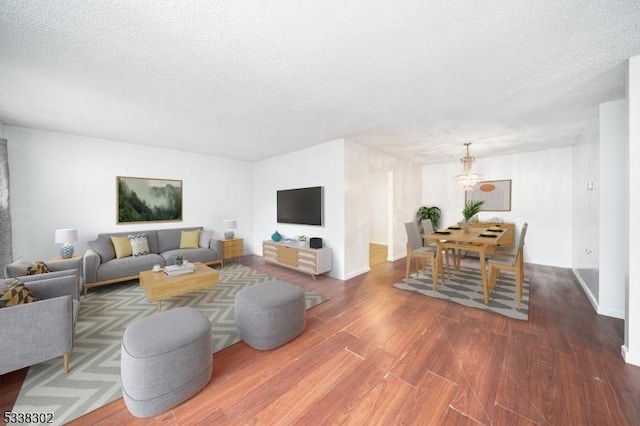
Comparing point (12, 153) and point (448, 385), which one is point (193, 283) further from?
point (12, 153)

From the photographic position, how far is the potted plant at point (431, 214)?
20.0 feet

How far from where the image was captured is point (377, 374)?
1795 mm

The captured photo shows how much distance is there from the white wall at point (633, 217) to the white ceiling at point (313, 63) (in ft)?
0.93

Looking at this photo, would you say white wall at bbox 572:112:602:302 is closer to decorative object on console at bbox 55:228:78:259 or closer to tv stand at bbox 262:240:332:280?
tv stand at bbox 262:240:332:280

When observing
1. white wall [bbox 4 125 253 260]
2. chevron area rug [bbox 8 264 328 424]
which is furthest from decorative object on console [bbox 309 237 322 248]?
white wall [bbox 4 125 253 260]

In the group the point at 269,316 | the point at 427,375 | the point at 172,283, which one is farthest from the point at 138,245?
the point at 427,375

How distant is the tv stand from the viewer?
4062 millimetres

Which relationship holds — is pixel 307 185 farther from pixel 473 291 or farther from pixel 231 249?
pixel 473 291

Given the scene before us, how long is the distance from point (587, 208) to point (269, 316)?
4710 mm

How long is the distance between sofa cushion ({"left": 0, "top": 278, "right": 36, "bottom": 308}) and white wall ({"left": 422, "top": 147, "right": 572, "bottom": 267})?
7.32 metres

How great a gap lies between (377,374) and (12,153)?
18.8 ft

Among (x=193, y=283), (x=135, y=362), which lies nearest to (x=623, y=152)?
(x=135, y=362)

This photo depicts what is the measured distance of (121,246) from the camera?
156 inches

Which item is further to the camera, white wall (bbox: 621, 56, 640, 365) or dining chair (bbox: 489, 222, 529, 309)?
dining chair (bbox: 489, 222, 529, 309)
